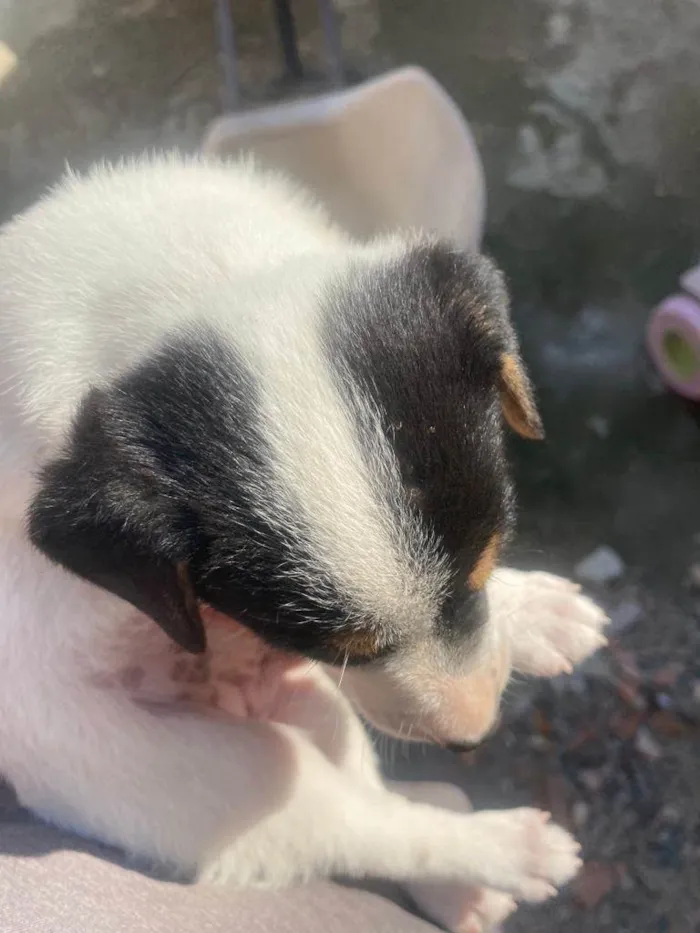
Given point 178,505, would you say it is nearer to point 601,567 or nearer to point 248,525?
point 248,525

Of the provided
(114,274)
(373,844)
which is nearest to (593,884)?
(373,844)

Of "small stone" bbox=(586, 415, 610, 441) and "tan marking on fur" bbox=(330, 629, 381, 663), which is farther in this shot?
"small stone" bbox=(586, 415, 610, 441)

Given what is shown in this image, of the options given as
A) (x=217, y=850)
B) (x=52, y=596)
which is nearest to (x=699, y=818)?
(x=217, y=850)

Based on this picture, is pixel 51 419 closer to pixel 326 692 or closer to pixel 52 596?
pixel 52 596

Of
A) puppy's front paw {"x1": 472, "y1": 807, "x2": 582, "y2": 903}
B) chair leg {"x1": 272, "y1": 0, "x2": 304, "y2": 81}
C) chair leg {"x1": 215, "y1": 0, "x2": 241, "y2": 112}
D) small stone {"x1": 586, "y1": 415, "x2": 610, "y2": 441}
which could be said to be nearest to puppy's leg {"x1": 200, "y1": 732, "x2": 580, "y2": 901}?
puppy's front paw {"x1": 472, "y1": 807, "x2": 582, "y2": 903}

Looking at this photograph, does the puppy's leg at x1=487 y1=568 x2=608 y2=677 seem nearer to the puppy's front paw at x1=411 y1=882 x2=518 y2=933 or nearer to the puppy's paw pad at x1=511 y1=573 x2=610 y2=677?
the puppy's paw pad at x1=511 y1=573 x2=610 y2=677
